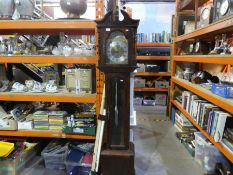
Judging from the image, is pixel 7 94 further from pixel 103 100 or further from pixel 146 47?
pixel 146 47

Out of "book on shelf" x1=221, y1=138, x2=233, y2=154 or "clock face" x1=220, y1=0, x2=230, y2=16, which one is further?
"clock face" x1=220, y1=0, x2=230, y2=16

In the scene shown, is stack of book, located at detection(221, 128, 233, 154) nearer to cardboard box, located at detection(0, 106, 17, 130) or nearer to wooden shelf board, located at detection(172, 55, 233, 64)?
wooden shelf board, located at detection(172, 55, 233, 64)

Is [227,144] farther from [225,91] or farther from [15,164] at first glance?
[15,164]

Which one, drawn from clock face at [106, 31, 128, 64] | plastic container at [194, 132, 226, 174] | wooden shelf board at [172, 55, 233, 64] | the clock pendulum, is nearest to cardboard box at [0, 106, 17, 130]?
the clock pendulum

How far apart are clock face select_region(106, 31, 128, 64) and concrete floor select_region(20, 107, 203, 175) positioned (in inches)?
47.4

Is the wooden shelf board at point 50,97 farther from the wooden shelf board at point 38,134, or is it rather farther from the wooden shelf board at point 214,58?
the wooden shelf board at point 214,58

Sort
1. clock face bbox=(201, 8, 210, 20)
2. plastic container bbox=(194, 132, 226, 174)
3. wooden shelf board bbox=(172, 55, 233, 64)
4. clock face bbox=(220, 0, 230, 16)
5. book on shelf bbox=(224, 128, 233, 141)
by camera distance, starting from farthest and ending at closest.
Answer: clock face bbox=(201, 8, 210, 20)
plastic container bbox=(194, 132, 226, 174)
clock face bbox=(220, 0, 230, 16)
book on shelf bbox=(224, 128, 233, 141)
wooden shelf board bbox=(172, 55, 233, 64)

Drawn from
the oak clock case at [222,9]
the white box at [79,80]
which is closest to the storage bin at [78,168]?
the white box at [79,80]

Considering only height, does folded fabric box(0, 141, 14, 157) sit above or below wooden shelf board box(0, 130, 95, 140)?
below

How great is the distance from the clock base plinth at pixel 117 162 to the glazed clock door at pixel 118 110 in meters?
0.07

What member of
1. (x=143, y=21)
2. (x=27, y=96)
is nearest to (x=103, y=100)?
(x=27, y=96)

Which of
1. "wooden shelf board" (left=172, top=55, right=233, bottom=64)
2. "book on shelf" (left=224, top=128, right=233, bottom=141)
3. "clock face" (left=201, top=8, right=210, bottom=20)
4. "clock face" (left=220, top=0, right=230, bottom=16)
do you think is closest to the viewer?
"wooden shelf board" (left=172, top=55, right=233, bottom=64)

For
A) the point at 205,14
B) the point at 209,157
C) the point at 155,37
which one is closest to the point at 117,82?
the point at 209,157

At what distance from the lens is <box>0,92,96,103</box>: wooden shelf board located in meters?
2.21
